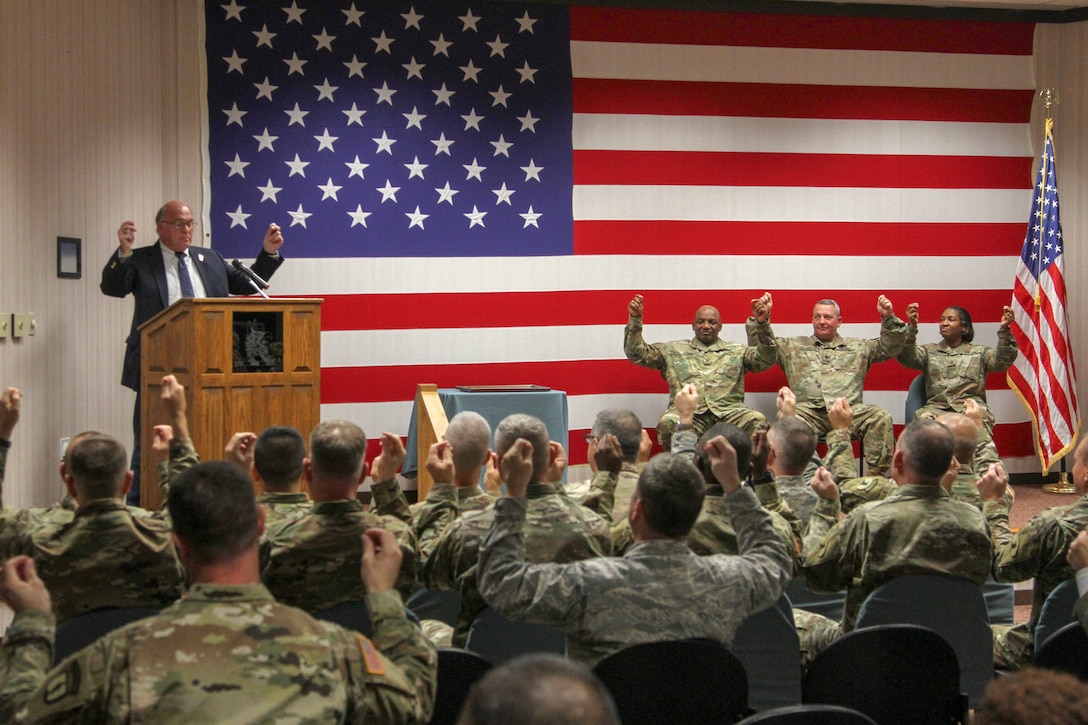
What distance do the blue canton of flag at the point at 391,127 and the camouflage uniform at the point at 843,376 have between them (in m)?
1.68

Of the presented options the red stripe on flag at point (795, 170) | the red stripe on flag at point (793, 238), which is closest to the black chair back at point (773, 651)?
the red stripe on flag at point (793, 238)

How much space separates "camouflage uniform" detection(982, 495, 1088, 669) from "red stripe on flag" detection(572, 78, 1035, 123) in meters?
5.04

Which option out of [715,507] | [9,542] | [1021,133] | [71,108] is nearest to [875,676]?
[715,507]

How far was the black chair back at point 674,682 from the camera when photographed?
6.43 feet

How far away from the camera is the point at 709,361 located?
708 cm

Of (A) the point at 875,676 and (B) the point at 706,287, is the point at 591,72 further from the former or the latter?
(A) the point at 875,676

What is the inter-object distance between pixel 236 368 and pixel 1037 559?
306cm

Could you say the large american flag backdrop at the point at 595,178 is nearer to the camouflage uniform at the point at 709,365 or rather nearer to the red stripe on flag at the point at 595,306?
the red stripe on flag at the point at 595,306

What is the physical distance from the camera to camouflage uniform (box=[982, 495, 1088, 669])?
285cm

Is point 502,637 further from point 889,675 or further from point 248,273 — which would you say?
point 248,273

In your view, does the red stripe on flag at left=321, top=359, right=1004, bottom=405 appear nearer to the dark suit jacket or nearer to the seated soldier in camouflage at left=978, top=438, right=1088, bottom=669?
the dark suit jacket

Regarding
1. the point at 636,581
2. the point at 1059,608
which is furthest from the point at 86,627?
the point at 1059,608

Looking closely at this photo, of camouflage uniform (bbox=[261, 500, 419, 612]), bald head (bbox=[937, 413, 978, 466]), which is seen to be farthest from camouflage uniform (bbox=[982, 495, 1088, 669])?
camouflage uniform (bbox=[261, 500, 419, 612])

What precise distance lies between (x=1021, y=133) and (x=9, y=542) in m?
7.47
